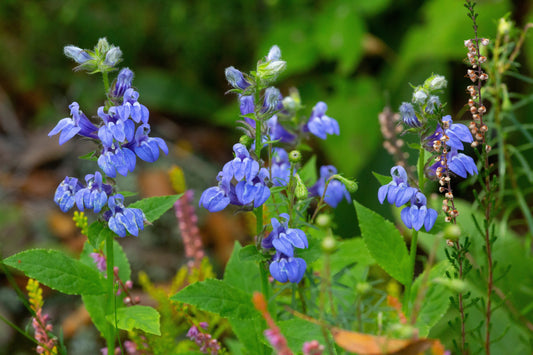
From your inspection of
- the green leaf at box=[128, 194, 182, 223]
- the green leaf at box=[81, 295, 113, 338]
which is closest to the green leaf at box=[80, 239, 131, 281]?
the green leaf at box=[81, 295, 113, 338]

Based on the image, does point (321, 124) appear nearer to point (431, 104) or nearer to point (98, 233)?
point (431, 104)

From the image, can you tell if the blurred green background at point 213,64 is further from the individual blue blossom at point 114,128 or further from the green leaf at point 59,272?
the individual blue blossom at point 114,128

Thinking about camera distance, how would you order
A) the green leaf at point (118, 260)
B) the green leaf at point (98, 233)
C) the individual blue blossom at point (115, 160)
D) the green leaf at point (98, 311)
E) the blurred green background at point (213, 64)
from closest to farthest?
the individual blue blossom at point (115, 160)
the green leaf at point (98, 233)
the green leaf at point (98, 311)
the green leaf at point (118, 260)
the blurred green background at point (213, 64)

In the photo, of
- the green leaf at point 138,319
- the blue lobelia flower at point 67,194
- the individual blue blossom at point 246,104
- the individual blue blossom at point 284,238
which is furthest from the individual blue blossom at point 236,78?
the green leaf at point 138,319

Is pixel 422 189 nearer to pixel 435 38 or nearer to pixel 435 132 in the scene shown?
pixel 435 132

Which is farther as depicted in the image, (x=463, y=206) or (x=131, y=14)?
(x=131, y=14)

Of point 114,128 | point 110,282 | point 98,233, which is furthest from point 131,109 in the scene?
point 110,282

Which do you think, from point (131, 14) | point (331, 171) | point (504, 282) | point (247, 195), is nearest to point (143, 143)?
point (247, 195)
